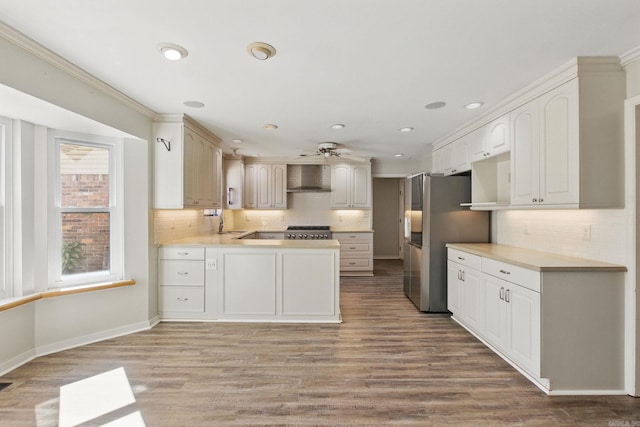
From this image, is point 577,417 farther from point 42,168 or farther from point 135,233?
point 42,168

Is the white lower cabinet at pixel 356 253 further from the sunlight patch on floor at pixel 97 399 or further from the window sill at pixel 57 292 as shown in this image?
the sunlight patch on floor at pixel 97 399

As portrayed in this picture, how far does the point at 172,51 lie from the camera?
6.40 ft

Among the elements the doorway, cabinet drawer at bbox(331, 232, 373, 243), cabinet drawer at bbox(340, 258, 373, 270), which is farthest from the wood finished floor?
the doorway

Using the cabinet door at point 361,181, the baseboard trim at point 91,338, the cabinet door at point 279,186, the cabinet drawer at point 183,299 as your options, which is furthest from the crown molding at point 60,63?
the cabinet door at point 361,181

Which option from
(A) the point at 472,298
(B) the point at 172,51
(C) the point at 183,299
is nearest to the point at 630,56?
(A) the point at 472,298

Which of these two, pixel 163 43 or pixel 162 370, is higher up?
pixel 163 43

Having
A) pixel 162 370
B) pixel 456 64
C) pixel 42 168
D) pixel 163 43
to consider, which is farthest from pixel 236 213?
pixel 456 64

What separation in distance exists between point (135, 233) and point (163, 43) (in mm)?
2144

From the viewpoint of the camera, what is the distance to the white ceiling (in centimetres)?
157

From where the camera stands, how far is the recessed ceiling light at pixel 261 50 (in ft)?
6.17

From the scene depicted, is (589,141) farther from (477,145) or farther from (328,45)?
(328,45)

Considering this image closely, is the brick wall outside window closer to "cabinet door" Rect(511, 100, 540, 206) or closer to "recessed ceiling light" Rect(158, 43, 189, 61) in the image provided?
"recessed ceiling light" Rect(158, 43, 189, 61)

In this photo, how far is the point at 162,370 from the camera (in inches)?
95.3

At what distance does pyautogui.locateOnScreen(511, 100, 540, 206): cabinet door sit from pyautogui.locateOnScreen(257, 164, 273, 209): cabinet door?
14.8ft
